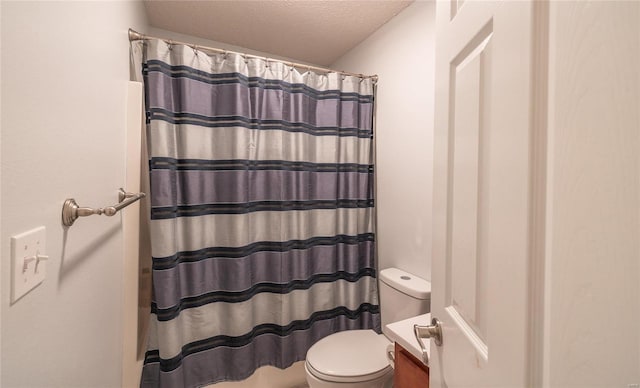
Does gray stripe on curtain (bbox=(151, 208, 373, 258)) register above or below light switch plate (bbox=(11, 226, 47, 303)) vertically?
below

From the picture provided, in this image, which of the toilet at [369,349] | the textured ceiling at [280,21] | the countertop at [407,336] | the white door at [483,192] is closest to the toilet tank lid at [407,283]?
the toilet at [369,349]

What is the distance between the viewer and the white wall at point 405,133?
149 centimetres

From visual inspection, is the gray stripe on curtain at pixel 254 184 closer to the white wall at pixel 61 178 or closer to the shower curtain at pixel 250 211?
the shower curtain at pixel 250 211

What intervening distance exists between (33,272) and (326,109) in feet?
5.25

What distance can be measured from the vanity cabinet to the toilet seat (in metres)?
0.24

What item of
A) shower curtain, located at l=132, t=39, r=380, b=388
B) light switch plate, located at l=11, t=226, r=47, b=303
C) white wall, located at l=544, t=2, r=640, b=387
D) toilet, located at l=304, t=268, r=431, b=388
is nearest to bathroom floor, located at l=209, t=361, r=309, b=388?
shower curtain, located at l=132, t=39, r=380, b=388

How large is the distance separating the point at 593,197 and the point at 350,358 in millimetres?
1365

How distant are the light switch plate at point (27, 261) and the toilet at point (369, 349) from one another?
3.85 ft

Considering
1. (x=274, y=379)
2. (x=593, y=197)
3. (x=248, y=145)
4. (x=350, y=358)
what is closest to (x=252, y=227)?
(x=248, y=145)

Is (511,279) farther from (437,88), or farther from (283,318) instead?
(283,318)

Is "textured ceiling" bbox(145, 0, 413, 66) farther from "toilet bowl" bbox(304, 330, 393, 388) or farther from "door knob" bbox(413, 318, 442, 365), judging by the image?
"toilet bowl" bbox(304, 330, 393, 388)

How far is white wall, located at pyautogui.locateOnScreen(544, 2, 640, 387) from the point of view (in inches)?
10.4

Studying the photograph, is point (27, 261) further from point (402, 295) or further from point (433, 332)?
point (402, 295)

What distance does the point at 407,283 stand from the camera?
1.47m
